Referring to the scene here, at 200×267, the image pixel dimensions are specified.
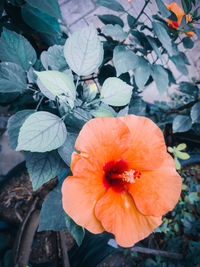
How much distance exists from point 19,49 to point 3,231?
1.51m

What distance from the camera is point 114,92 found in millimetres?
735

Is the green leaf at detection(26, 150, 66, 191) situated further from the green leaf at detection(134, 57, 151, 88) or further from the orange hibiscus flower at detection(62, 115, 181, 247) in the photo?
the green leaf at detection(134, 57, 151, 88)

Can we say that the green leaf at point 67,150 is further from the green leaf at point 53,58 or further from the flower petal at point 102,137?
the green leaf at point 53,58

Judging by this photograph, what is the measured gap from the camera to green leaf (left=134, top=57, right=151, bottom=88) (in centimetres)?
104

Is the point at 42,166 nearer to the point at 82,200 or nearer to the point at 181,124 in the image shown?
the point at 82,200

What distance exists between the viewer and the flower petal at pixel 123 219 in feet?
2.11

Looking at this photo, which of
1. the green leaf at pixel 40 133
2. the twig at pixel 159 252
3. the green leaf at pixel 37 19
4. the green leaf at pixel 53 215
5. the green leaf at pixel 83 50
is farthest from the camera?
the twig at pixel 159 252

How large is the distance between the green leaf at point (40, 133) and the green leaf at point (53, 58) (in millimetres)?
304

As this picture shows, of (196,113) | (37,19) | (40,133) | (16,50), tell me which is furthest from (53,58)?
(196,113)

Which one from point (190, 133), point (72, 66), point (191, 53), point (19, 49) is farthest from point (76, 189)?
point (191, 53)

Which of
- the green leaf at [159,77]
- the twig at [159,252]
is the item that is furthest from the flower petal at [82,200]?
the twig at [159,252]

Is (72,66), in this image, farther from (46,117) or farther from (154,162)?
(154,162)

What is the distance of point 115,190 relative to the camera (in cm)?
76

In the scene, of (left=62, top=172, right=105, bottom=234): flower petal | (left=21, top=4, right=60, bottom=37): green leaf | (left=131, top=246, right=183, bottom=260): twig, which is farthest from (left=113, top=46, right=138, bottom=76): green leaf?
(left=131, top=246, right=183, bottom=260): twig
